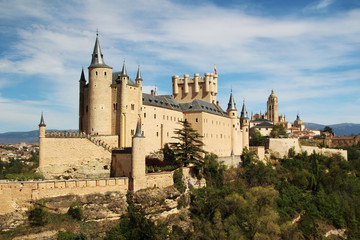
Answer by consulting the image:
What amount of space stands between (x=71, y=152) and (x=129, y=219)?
10.5 meters

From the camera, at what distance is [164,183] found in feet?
124

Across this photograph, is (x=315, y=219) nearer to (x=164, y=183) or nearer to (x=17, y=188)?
(x=164, y=183)

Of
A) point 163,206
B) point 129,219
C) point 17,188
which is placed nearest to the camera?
point 17,188

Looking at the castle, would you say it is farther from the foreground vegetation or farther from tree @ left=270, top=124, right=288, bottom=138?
tree @ left=270, top=124, right=288, bottom=138

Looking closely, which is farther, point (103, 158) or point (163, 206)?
point (103, 158)

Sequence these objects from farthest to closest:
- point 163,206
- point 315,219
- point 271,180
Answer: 1. point 271,180
2. point 315,219
3. point 163,206

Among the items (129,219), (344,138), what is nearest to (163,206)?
(129,219)

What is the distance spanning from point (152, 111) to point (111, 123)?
6770 millimetres

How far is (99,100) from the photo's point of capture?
136 ft

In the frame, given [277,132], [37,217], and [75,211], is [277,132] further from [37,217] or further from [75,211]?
[37,217]

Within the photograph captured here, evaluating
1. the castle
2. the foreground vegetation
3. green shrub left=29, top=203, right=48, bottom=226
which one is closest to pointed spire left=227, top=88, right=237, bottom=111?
the castle

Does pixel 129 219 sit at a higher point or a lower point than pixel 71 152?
lower

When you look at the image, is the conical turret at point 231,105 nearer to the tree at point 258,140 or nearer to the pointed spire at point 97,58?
the tree at point 258,140

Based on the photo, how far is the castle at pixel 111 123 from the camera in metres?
37.1
